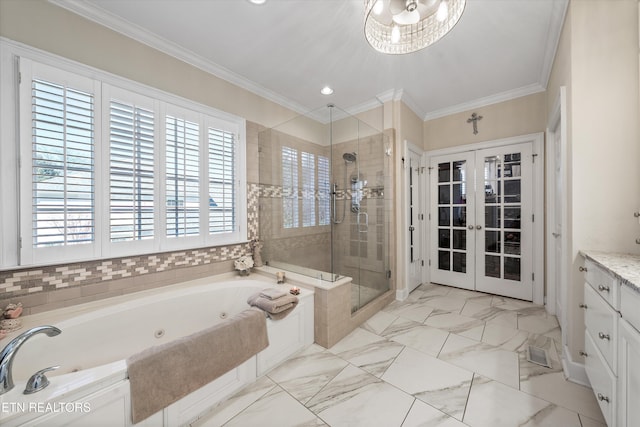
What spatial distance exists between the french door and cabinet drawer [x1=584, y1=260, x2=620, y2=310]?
5.82 feet

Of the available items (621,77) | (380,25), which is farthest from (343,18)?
(621,77)

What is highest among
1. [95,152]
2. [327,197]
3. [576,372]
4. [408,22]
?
[408,22]

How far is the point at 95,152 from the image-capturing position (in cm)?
171

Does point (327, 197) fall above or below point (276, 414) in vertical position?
above

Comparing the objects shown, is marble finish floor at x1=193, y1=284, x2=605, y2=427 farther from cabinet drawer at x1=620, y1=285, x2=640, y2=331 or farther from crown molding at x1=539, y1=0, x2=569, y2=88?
crown molding at x1=539, y1=0, x2=569, y2=88

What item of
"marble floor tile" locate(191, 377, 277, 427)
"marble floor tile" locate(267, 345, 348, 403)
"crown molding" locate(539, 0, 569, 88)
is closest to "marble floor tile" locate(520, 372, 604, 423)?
"marble floor tile" locate(267, 345, 348, 403)

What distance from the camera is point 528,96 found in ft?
9.46

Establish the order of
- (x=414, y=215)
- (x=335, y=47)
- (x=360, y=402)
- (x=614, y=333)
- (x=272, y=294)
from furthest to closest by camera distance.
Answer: (x=414, y=215) → (x=335, y=47) → (x=272, y=294) → (x=360, y=402) → (x=614, y=333)

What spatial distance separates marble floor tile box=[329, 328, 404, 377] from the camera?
182 cm

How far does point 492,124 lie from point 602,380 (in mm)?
2915

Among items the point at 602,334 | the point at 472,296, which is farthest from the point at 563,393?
the point at 472,296

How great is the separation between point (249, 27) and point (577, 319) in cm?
320

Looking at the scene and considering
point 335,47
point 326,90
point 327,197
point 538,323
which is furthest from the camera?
point 326,90

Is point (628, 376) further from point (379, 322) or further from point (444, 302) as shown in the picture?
point (444, 302)
